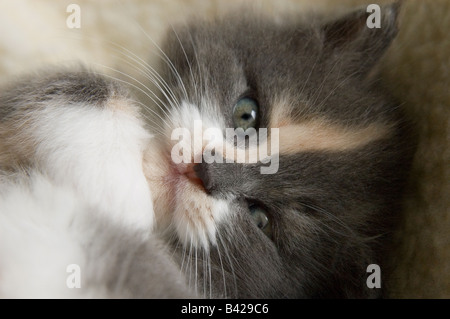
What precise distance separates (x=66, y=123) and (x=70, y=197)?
209 millimetres

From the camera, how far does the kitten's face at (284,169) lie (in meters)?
1.16

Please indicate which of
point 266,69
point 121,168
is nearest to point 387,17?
point 266,69

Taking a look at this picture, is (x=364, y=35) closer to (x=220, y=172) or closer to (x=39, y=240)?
(x=220, y=172)

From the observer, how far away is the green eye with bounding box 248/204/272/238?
1.22m

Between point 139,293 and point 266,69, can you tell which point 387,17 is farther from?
point 139,293

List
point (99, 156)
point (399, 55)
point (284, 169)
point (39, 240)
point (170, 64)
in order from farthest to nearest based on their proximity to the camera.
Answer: point (399, 55) → point (170, 64) → point (284, 169) → point (99, 156) → point (39, 240)

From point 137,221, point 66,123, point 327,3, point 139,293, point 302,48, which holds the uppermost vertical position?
point 327,3

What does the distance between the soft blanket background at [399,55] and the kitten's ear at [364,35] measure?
0.31 ft

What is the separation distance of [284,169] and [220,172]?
17cm

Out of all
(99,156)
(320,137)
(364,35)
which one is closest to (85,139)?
(99,156)

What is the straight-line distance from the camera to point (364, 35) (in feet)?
4.76

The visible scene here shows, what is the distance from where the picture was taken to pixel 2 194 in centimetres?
102

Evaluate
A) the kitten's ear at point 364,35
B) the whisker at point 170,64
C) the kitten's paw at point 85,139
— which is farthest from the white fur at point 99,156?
the kitten's ear at point 364,35

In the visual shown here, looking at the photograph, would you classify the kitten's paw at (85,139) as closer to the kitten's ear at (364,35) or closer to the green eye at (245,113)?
the green eye at (245,113)
